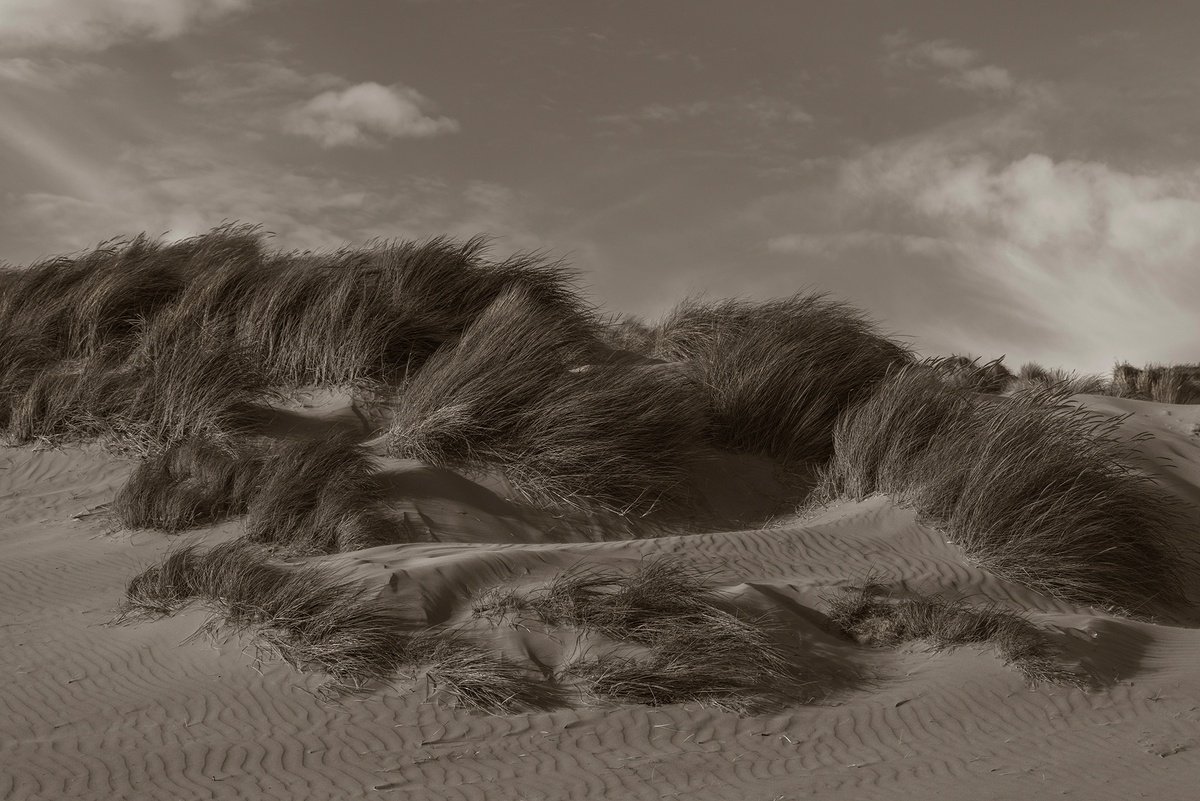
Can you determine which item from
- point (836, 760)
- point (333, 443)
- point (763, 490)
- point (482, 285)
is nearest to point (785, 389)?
point (763, 490)

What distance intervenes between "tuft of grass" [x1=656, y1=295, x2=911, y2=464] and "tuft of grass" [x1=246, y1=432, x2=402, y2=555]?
3.95 meters

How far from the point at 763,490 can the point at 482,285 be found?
3.95 meters

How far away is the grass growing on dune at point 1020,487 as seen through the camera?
29.3 ft

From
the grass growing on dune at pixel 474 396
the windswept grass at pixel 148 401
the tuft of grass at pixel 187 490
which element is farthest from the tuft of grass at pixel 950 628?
the windswept grass at pixel 148 401

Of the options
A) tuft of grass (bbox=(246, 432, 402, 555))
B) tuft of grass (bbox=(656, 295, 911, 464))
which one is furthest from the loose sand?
tuft of grass (bbox=(656, 295, 911, 464))

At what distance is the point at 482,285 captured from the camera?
12.5 meters

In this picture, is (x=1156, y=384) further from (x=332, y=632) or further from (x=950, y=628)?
(x=332, y=632)

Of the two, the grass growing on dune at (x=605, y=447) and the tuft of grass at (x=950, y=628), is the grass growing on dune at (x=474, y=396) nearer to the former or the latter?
the grass growing on dune at (x=605, y=447)

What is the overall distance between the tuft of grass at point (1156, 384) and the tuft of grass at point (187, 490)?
48.8 ft

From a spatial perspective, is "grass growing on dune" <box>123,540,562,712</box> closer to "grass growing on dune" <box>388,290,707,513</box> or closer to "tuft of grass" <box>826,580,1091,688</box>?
"tuft of grass" <box>826,580,1091,688</box>

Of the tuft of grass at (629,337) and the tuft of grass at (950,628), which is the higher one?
the tuft of grass at (629,337)

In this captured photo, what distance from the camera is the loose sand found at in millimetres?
5336

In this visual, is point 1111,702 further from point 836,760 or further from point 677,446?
point 677,446

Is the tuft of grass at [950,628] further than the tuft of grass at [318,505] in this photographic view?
No
